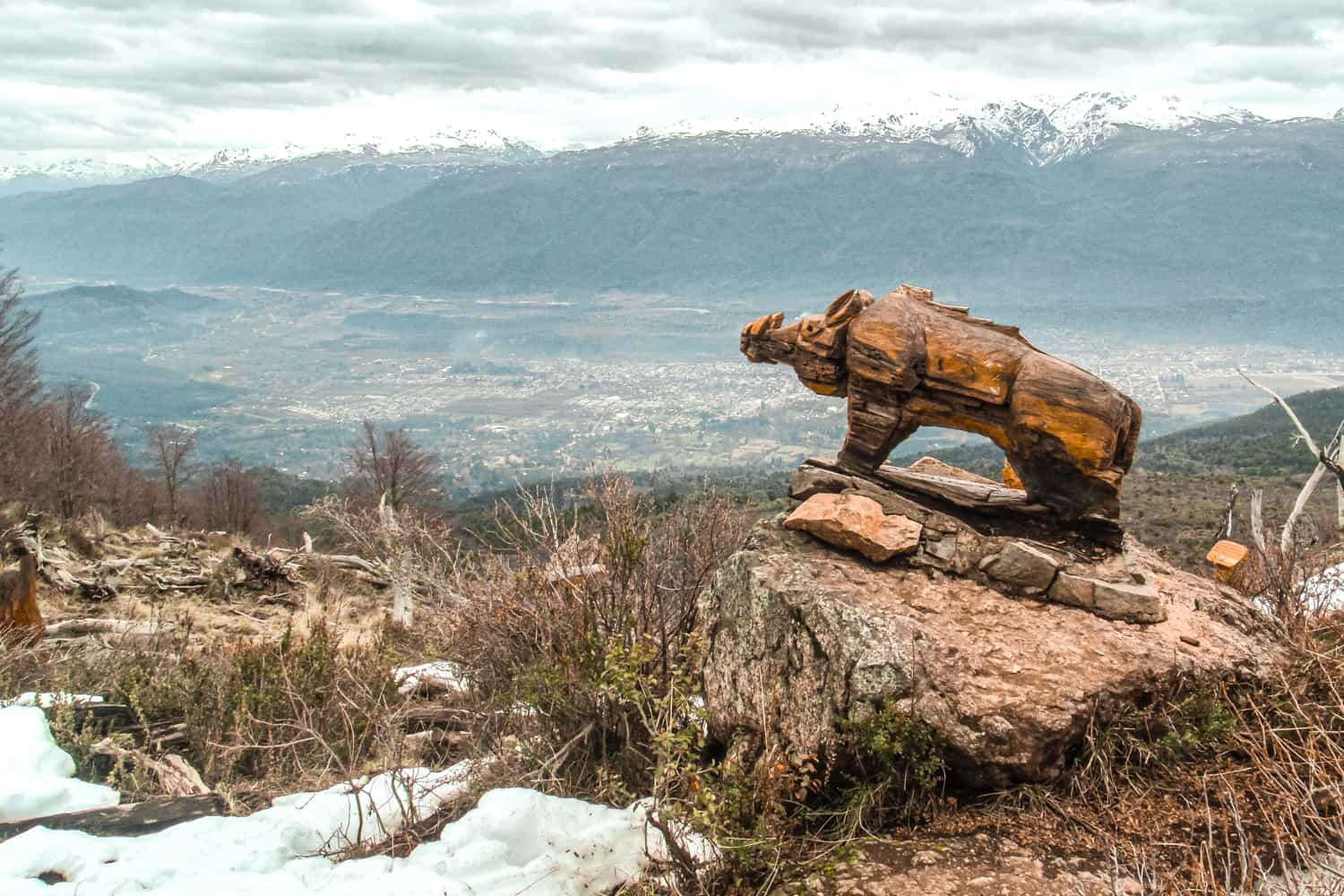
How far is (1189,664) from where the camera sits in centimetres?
612

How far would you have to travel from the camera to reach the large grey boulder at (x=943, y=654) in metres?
5.66

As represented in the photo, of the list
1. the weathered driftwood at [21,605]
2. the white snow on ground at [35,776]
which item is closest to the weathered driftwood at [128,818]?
the white snow on ground at [35,776]

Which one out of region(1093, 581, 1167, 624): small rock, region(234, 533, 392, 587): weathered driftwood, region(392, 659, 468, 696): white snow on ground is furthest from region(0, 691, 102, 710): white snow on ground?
region(1093, 581, 1167, 624): small rock

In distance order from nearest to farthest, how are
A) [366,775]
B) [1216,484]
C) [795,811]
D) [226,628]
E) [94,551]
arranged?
1. [795,811]
2. [366,775]
3. [226,628]
4. [94,551]
5. [1216,484]

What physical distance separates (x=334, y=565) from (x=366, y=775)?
15520 millimetres

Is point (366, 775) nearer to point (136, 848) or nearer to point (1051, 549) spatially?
point (136, 848)

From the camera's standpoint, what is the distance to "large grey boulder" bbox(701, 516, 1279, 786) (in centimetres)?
566

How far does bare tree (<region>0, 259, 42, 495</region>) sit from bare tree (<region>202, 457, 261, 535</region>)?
8.53m

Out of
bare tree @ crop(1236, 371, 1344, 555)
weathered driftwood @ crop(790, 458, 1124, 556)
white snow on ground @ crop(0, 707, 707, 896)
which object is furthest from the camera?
bare tree @ crop(1236, 371, 1344, 555)

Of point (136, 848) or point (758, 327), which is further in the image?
point (758, 327)

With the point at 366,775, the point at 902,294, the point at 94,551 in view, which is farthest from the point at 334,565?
the point at 902,294

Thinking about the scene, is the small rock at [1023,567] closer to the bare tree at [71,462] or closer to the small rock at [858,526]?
the small rock at [858,526]

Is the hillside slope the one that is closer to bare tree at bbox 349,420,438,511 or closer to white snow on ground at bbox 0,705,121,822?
bare tree at bbox 349,420,438,511

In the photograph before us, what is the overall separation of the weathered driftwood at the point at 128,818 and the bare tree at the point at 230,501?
29744 mm
